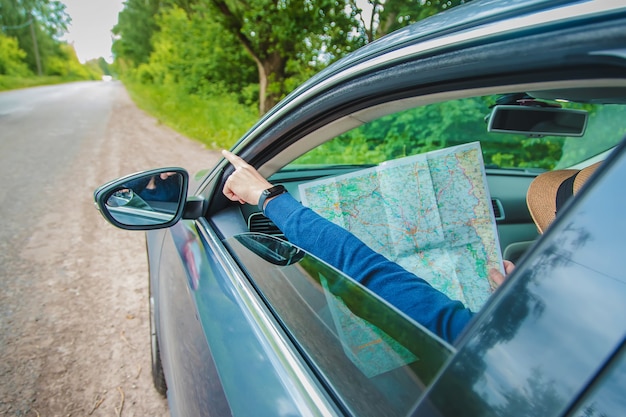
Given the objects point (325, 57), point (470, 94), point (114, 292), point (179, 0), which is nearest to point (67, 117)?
point (179, 0)

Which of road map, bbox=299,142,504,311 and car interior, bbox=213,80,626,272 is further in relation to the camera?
road map, bbox=299,142,504,311

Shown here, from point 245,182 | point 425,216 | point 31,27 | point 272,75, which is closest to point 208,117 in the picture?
point 272,75

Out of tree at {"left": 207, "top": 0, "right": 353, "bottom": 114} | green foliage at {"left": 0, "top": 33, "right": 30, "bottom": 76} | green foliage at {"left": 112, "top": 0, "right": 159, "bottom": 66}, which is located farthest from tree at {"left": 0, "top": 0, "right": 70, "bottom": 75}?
tree at {"left": 207, "top": 0, "right": 353, "bottom": 114}

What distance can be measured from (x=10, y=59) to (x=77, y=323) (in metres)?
54.2

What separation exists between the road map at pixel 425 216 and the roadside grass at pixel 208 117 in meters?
7.74

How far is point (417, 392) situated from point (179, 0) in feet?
52.7

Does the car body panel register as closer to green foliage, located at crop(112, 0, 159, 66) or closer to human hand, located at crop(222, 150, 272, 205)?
human hand, located at crop(222, 150, 272, 205)

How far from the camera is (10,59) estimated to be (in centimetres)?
4128

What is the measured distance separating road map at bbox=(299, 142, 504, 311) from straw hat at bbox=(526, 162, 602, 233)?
19 cm

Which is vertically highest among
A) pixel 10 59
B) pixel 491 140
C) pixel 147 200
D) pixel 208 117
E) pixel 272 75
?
pixel 272 75

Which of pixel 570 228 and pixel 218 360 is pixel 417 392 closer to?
pixel 570 228

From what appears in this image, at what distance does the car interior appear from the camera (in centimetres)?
107

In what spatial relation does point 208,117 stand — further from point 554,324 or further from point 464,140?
point 554,324

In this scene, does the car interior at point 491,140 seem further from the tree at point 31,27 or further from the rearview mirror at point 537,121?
the tree at point 31,27
